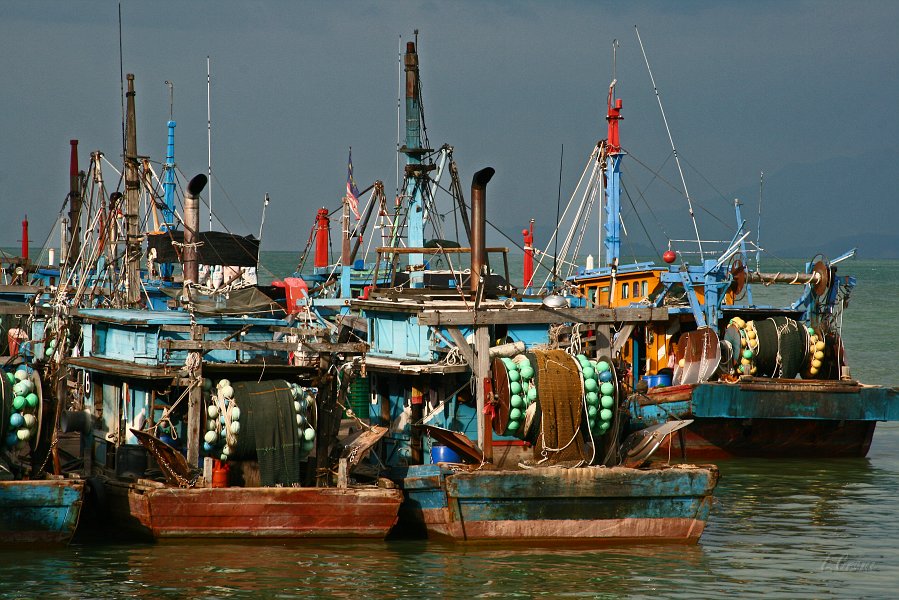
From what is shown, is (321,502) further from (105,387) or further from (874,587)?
(874,587)

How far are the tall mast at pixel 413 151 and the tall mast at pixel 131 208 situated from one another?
6706mm

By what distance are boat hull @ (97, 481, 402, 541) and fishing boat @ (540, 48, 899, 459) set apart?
9.26 m

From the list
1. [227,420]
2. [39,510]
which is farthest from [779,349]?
[39,510]

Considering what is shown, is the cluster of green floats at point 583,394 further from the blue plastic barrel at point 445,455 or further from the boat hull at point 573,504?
the blue plastic barrel at point 445,455

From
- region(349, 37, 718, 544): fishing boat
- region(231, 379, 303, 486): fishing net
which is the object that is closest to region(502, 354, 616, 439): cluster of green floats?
region(349, 37, 718, 544): fishing boat

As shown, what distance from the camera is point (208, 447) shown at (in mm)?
18250

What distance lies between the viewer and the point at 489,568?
17.4 m

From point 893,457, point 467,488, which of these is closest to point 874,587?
point 467,488

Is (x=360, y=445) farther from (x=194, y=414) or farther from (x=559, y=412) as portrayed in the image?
(x=559, y=412)

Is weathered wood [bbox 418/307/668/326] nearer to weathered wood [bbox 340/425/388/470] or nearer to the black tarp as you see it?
weathered wood [bbox 340/425/388/470]

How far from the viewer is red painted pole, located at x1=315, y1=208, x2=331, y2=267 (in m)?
41.8

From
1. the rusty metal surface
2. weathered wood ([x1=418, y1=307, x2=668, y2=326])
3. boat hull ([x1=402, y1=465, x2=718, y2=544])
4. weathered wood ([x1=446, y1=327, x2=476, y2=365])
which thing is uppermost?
weathered wood ([x1=418, y1=307, x2=668, y2=326])

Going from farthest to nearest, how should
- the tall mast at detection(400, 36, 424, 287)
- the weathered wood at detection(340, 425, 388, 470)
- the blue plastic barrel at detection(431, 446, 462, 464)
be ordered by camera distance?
the tall mast at detection(400, 36, 424, 287) → the blue plastic barrel at detection(431, 446, 462, 464) → the weathered wood at detection(340, 425, 388, 470)

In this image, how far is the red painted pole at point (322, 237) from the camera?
41806mm
